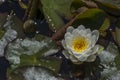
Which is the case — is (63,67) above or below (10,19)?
below

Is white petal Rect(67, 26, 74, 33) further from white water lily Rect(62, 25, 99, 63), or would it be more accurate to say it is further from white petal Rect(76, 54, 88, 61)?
white petal Rect(76, 54, 88, 61)

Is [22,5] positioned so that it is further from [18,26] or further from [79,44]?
[79,44]

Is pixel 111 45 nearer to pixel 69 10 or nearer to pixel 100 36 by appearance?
pixel 100 36

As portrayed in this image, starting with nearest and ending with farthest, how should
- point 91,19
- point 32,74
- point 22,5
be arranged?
point 32,74
point 91,19
point 22,5

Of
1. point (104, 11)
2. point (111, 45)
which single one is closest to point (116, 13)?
point (104, 11)

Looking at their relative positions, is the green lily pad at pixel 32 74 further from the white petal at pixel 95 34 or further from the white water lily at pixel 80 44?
the white petal at pixel 95 34

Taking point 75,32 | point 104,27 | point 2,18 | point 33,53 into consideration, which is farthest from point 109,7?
point 2,18
